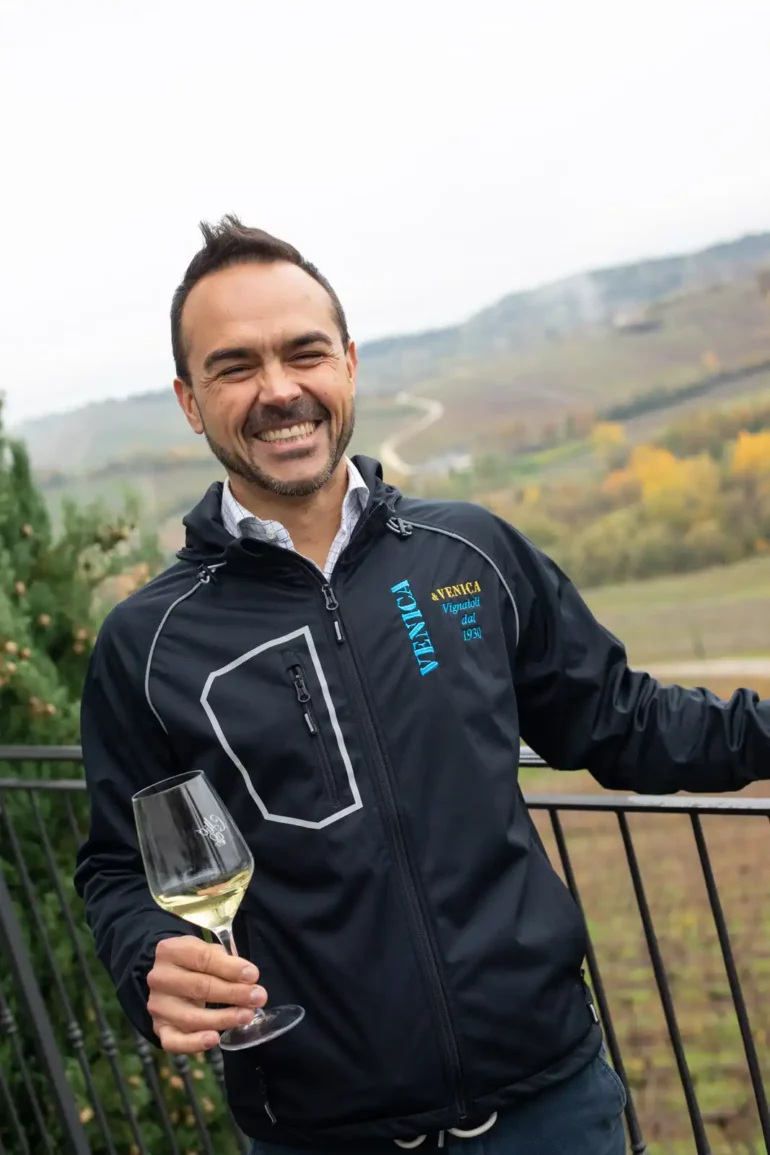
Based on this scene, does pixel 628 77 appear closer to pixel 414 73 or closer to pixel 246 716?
pixel 414 73

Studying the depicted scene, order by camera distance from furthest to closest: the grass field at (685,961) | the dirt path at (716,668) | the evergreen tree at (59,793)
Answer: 1. the dirt path at (716,668)
2. the grass field at (685,961)
3. the evergreen tree at (59,793)

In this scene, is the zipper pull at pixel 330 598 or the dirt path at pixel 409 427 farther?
the dirt path at pixel 409 427

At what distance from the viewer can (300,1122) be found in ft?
3.80

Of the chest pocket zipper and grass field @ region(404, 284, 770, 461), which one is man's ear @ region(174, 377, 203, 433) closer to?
the chest pocket zipper

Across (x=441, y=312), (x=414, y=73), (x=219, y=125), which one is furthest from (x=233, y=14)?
(x=441, y=312)

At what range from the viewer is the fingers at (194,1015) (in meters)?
1.02

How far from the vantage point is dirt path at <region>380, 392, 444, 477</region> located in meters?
8.29

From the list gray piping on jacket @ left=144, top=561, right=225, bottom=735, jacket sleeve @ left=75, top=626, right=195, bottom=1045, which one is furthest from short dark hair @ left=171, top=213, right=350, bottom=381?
jacket sleeve @ left=75, top=626, right=195, bottom=1045

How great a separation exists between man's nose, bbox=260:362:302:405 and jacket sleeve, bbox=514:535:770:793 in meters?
0.32

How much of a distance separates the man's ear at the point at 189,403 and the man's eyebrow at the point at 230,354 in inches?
3.5

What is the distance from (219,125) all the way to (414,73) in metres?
1.30

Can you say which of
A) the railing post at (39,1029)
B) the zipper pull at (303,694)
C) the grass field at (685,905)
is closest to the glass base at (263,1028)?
the zipper pull at (303,694)

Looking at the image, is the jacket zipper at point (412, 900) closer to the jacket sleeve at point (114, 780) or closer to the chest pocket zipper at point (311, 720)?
the chest pocket zipper at point (311, 720)

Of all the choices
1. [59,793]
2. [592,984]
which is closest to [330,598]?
[592,984]
